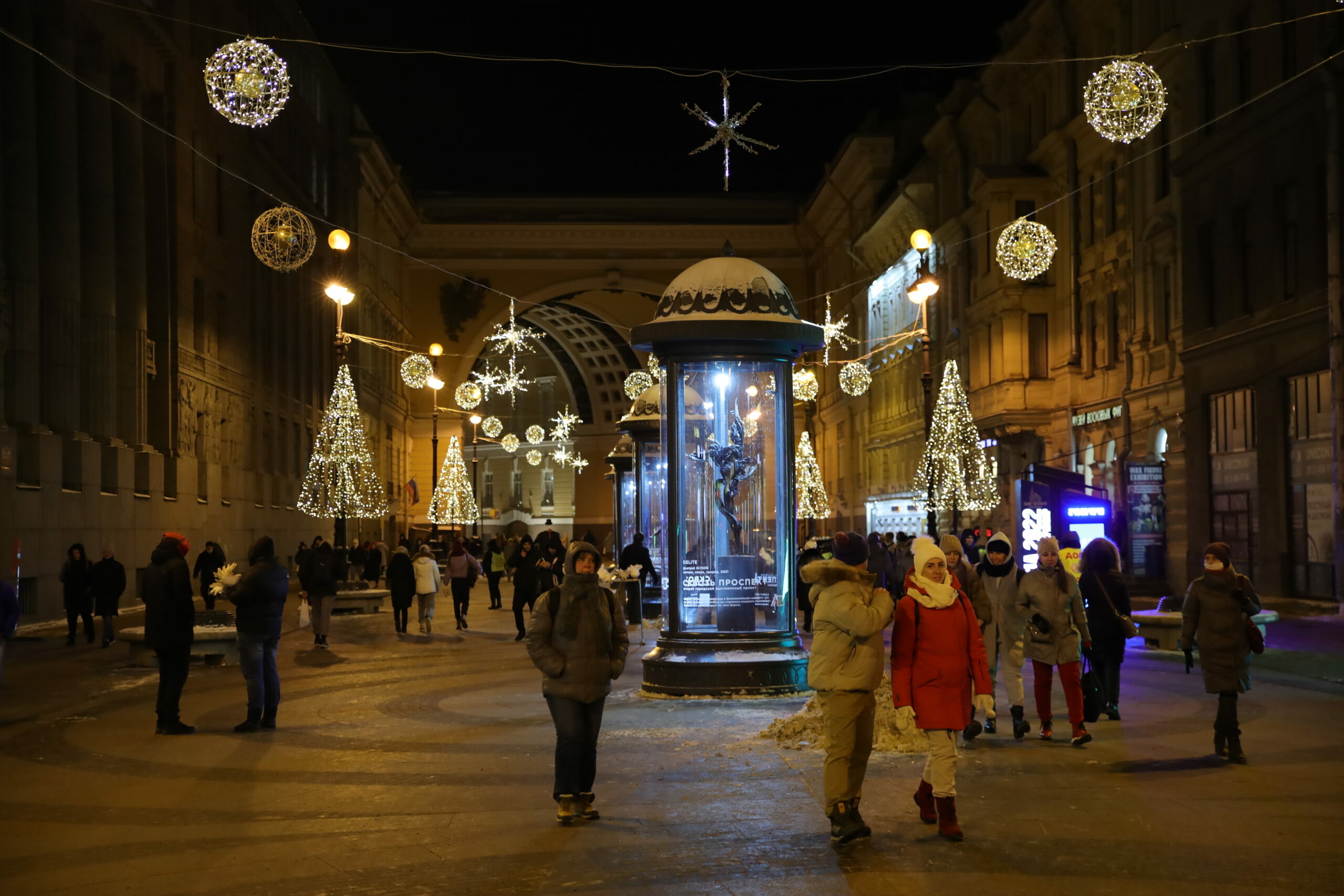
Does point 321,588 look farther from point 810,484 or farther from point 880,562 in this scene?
point 810,484

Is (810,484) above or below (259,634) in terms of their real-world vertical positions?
above

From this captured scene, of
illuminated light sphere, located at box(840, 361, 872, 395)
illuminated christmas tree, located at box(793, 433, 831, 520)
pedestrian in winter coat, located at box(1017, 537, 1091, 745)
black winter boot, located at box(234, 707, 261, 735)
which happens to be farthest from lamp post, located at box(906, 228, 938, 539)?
illuminated christmas tree, located at box(793, 433, 831, 520)

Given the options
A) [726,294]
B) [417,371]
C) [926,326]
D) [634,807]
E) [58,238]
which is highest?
[58,238]

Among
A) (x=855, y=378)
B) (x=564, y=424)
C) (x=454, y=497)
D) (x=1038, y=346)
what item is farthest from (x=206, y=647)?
(x=564, y=424)

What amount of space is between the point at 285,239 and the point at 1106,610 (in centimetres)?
1473

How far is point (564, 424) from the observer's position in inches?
3280

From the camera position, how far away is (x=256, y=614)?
13.1 m

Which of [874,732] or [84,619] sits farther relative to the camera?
[84,619]

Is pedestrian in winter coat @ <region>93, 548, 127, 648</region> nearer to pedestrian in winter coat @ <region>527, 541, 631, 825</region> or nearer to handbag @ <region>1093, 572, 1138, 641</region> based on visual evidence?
handbag @ <region>1093, 572, 1138, 641</region>

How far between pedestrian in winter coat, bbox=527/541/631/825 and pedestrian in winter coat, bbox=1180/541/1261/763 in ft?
14.8

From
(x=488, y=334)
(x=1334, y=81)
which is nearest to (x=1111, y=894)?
(x=1334, y=81)

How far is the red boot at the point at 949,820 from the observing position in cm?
815

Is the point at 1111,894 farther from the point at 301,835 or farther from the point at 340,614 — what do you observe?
the point at 340,614

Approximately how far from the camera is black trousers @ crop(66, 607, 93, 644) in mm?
23000
